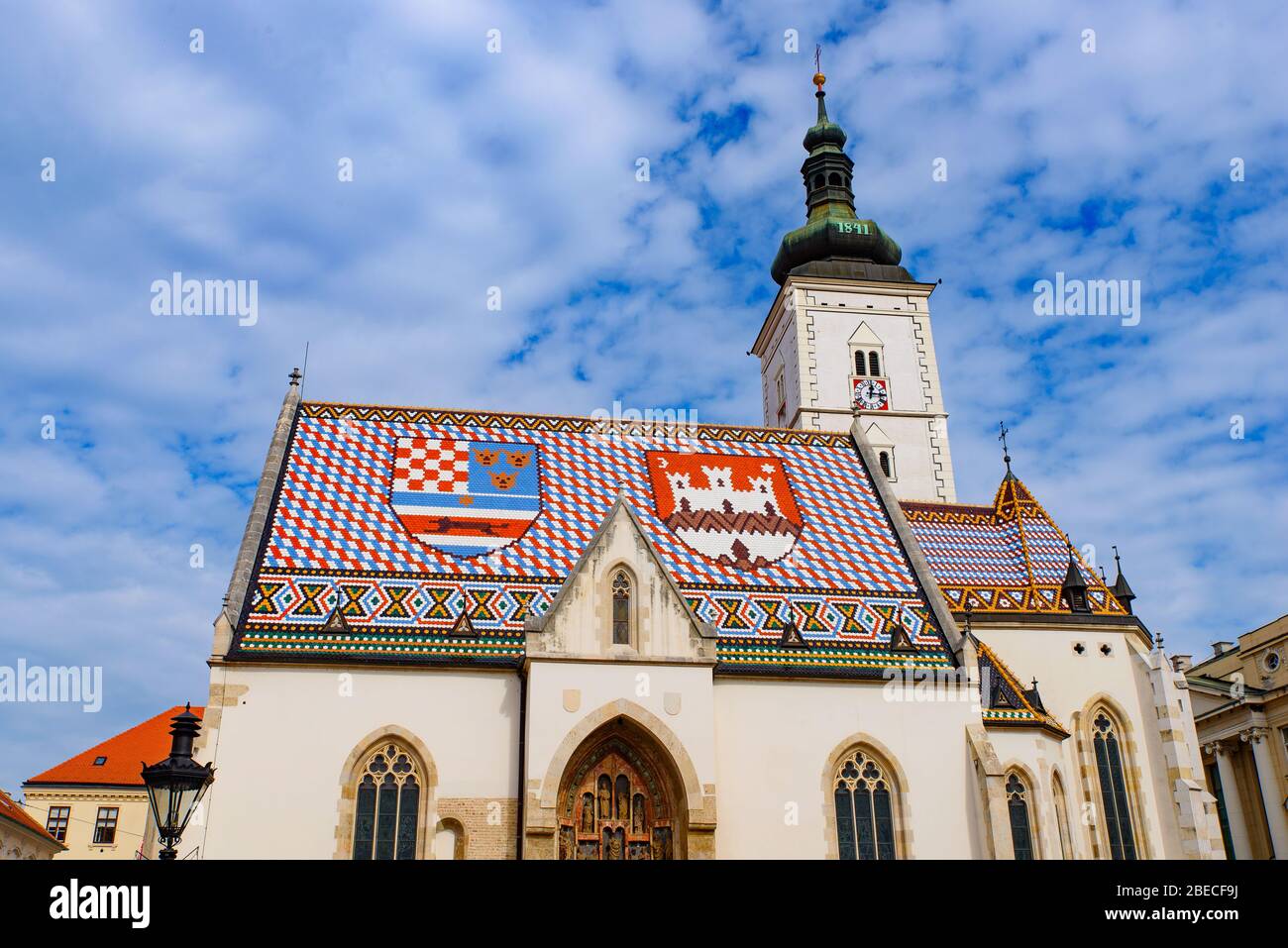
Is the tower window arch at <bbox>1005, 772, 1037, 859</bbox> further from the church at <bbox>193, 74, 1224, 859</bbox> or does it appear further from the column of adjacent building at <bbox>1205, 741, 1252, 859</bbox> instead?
the column of adjacent building at <bbox>1205, 741, 1252, 859</bbox>

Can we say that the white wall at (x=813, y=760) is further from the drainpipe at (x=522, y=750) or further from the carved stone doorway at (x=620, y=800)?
the drainpipe at (x=522, y=750)

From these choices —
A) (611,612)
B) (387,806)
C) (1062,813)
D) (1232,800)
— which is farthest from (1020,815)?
(1232,800)

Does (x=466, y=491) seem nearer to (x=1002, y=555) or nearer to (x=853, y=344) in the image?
(x=1002, y=555)

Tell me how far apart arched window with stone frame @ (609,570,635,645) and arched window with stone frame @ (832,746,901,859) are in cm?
432

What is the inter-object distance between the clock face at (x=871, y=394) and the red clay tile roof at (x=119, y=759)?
3190 centimetres

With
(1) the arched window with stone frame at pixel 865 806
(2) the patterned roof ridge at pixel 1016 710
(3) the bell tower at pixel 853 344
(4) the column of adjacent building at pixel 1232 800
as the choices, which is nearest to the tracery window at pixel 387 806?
(1) the arched window with stone frame at pixel 865 806

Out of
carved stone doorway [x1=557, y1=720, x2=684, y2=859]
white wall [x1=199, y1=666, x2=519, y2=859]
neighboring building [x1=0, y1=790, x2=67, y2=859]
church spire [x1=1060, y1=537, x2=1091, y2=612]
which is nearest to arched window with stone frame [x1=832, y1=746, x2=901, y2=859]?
carved stone doorway [x1=557, y1=720, x2=684, y2=859]

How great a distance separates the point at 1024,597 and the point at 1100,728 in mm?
3233

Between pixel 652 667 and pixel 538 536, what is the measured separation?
452 cm

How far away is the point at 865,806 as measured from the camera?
733 inches

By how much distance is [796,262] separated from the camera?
136 ft
